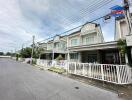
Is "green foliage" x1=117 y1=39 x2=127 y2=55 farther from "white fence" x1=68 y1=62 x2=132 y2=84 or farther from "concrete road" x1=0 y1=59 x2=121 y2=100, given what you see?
"concrete road" x1=0 y1=59 x2=121 y2=100

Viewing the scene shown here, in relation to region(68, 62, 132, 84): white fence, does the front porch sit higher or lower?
higher

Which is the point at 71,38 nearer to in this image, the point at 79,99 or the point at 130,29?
the point at 130,29

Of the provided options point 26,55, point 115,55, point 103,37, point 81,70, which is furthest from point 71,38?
point 26,55

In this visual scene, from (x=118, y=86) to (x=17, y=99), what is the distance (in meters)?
6.26

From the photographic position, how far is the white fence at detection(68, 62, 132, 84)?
6875 mm

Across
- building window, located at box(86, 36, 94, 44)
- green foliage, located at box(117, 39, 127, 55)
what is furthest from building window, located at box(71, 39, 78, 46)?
green foliage, located at box(117, 39, 127, 55)

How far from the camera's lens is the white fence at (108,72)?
688 cm

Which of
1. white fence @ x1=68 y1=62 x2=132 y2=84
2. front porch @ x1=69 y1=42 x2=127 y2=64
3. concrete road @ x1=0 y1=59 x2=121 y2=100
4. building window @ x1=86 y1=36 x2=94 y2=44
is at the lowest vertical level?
concrete road @ x1=0 y1=59 x2=121 y2=100

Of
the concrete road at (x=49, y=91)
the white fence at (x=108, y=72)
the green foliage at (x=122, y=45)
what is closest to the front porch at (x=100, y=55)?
the green foliage at (x=122, y=45)

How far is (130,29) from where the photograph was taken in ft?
24.5

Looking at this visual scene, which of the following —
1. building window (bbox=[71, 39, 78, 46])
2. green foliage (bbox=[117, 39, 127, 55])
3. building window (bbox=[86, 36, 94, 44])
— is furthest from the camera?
building window (bbox=[71, 39, 78, 46])

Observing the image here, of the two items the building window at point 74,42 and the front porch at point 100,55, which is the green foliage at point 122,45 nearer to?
the front porch at point 100,55

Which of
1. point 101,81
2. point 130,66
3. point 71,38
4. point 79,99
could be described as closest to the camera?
point 79,99

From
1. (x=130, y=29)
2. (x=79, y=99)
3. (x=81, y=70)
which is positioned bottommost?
(x=79, y=99)
